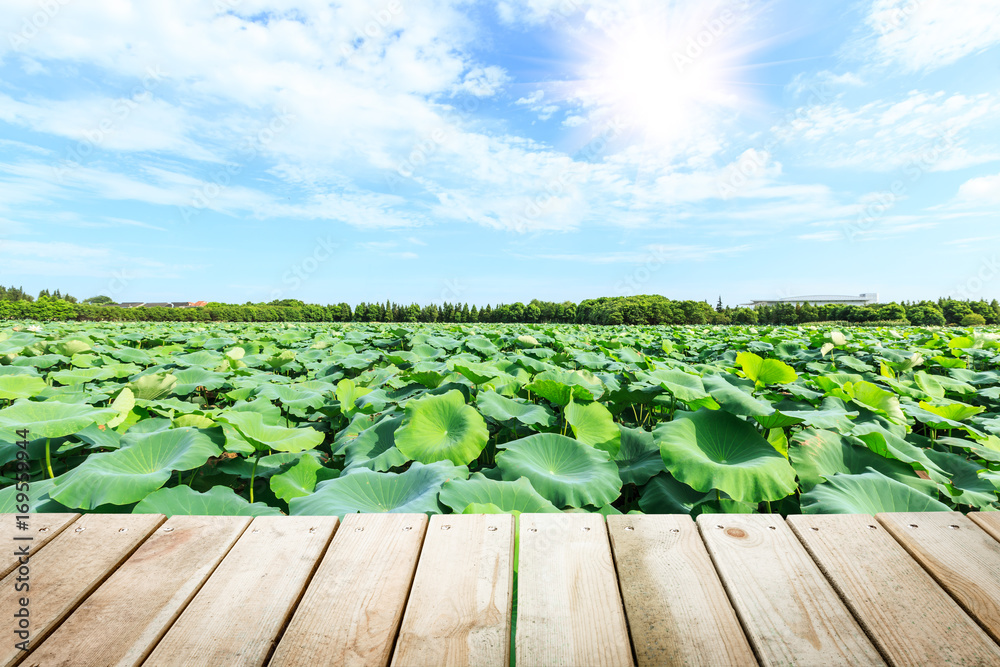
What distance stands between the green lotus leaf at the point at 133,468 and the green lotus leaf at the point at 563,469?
4.53 feet

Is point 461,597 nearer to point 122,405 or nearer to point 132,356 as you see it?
point 122,405

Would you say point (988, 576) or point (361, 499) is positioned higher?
point (988, 576)

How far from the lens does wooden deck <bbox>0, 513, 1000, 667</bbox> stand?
0.85 metres

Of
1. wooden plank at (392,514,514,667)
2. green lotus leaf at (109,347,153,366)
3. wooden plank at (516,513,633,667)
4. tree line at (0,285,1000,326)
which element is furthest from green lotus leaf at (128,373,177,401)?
tree line at (0,285,1000,326)

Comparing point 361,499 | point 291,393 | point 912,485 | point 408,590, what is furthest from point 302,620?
point 291,393

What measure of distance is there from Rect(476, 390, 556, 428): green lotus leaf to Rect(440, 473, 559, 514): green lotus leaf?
0.74 metres

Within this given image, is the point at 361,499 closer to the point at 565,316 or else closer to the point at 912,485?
the point at 912,485

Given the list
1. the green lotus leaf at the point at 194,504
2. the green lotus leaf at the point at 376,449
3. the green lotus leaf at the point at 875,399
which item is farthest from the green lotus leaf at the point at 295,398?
the green lotus leaf at the point at 875,399

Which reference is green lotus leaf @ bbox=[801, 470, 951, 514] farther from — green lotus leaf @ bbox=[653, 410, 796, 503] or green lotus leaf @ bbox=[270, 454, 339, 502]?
green lotus leaf @ bbox=[270, 454, 339, 502]

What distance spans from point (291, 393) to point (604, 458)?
2455mm

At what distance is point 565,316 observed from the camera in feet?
152

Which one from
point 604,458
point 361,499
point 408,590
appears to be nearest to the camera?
point 408,590

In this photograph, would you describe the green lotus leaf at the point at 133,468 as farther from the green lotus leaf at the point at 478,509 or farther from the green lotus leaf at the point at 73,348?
the green lotus leaf at the point at 73,348

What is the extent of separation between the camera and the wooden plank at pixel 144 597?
86 centimetres
